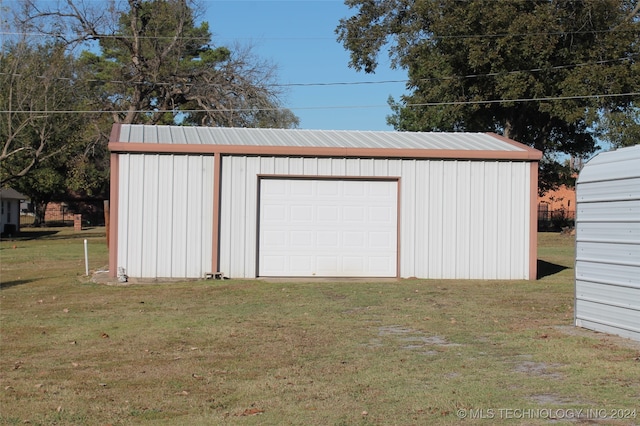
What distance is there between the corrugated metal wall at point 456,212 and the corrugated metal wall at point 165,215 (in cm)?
229

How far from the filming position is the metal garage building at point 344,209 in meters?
16.8

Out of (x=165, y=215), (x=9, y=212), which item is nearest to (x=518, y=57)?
(x=165, y=215)

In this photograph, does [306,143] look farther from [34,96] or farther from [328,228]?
[34,96]

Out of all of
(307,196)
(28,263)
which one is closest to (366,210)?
(307,196)

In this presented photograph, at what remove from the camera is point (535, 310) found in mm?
12219

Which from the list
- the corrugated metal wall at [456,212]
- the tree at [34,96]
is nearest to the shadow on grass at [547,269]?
the corrugated metal wall at [456,212]

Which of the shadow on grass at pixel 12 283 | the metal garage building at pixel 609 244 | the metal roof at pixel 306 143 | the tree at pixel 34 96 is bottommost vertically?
the shadow on grass at pixel 12 283

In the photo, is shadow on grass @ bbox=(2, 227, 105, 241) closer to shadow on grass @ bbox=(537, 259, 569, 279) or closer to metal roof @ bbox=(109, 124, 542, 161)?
metal roof @ bbox=(109, 124, 542, 161)

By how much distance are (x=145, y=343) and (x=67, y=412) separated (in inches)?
120


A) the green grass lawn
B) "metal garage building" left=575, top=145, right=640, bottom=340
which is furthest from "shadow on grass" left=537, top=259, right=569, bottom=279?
"metal garage building" left=575, top=145, right=640, bottom=340

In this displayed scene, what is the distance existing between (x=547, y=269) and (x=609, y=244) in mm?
11203

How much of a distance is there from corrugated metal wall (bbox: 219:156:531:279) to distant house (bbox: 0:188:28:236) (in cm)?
3549

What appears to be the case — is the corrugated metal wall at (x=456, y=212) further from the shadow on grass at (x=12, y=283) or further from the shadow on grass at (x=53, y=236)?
the shadow on grass at (x=53, y=236)

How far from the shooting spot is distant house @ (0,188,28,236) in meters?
47.0
